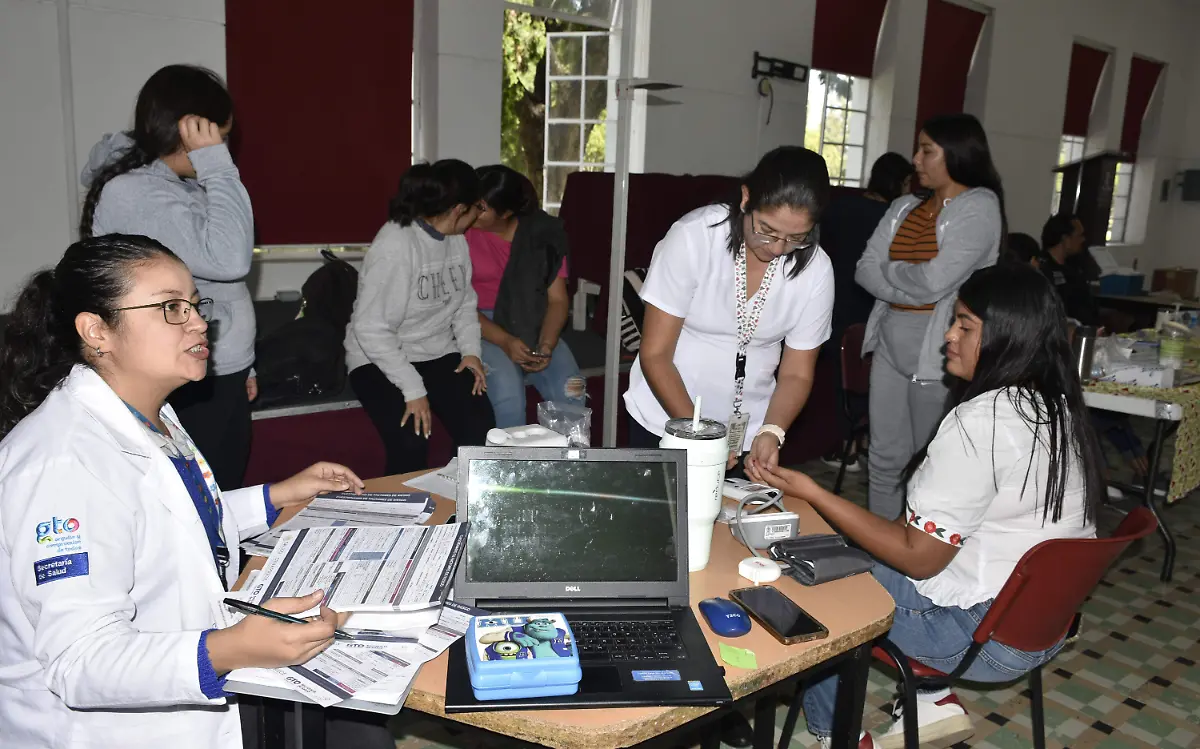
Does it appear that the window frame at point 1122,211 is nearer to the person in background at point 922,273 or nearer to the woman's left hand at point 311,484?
the person in background at point 922,273

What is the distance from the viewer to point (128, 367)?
4.31 ft

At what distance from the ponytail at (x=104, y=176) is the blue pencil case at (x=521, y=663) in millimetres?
1521

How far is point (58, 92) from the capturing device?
4.11 m

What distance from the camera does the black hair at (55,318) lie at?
1286 mm

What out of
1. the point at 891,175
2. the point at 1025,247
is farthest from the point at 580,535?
the point at 1025,247

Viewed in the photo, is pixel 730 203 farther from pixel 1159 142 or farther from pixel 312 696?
pixel 1159 142

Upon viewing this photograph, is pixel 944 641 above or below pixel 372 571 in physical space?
below

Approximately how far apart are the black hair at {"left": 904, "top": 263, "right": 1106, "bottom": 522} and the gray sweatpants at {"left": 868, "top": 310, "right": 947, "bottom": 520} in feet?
3.95

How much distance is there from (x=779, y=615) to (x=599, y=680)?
1.16 feet

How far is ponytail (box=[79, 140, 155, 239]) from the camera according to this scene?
210 cm

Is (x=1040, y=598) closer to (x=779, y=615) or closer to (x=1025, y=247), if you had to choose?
(x=779, y=615)

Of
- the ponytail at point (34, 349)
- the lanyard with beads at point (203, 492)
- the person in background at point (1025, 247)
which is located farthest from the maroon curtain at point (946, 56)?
the ponytail at point (34, 349)

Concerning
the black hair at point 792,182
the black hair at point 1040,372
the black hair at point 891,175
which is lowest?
the black hair at point 1040,372

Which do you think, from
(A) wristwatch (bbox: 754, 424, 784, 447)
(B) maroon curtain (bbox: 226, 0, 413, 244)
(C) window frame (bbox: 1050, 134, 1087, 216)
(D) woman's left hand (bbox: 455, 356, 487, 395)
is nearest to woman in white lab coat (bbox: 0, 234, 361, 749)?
(A) wristwatch (bbox: 754, 424, 784, 447)
